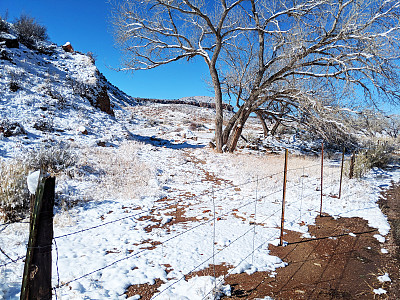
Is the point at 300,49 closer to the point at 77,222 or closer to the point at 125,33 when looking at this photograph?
the point at 125,33

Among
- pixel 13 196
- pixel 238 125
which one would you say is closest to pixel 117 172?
pixel 13 196

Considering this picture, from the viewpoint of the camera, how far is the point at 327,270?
3.66 m

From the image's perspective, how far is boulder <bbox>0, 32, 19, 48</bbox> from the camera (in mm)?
14223

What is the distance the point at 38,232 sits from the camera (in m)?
1.73

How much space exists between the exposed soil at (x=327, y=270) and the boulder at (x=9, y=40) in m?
17.3

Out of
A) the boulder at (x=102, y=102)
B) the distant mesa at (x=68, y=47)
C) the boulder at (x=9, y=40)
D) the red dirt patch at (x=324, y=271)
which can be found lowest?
the red dirt patch at (x=324, y=271)

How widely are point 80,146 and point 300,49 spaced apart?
393 inches

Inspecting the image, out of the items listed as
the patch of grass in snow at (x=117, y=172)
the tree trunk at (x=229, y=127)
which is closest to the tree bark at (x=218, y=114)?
the tree trunk at (x=229, y=127)

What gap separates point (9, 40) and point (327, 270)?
1893 centimetres

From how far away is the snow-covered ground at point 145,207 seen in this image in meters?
3.26

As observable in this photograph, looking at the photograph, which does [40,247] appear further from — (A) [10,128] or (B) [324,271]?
(A) [10,128]

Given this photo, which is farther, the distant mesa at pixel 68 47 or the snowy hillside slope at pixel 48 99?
the distant mesa at pixel 68 47

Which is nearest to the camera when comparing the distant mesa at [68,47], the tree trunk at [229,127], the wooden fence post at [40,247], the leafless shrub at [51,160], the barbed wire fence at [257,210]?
the wooden fence post at [40,247]

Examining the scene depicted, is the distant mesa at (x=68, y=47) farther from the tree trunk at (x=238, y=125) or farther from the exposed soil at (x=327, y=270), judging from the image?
the exposed soil at (x=327, y=270)
